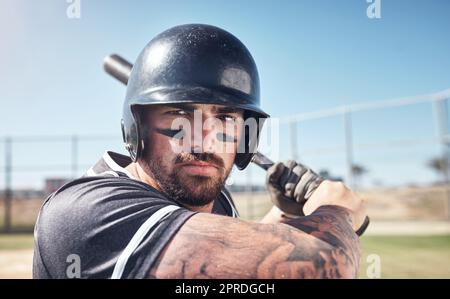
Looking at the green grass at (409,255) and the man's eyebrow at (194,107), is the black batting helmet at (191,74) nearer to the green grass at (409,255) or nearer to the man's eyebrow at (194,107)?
the man's eyebrow at (194,107)

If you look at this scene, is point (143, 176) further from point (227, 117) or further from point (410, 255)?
point (410, 255)

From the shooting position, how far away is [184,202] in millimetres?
1351

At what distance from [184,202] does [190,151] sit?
18 cm

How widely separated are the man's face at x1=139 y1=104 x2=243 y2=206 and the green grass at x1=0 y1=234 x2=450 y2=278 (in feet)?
7.08

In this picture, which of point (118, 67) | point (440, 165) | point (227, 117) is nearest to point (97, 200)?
point (227, 117)

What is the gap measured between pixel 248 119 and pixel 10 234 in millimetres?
9970

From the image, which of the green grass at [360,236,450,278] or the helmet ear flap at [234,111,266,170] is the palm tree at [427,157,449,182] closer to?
the green grass at [360,236,450,278]

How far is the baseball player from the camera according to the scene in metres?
1.08

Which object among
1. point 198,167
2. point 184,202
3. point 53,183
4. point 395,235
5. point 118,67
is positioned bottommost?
point 395,235

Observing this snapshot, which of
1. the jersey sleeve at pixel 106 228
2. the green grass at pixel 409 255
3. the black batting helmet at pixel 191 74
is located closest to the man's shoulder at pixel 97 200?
the jersey sleeve at pixel 106 228

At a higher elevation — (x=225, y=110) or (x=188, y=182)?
(x=225, y=110)

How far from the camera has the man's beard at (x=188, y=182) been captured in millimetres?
1300

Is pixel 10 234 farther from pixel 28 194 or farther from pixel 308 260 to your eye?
pixel 308 260

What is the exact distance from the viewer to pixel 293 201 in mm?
1938
